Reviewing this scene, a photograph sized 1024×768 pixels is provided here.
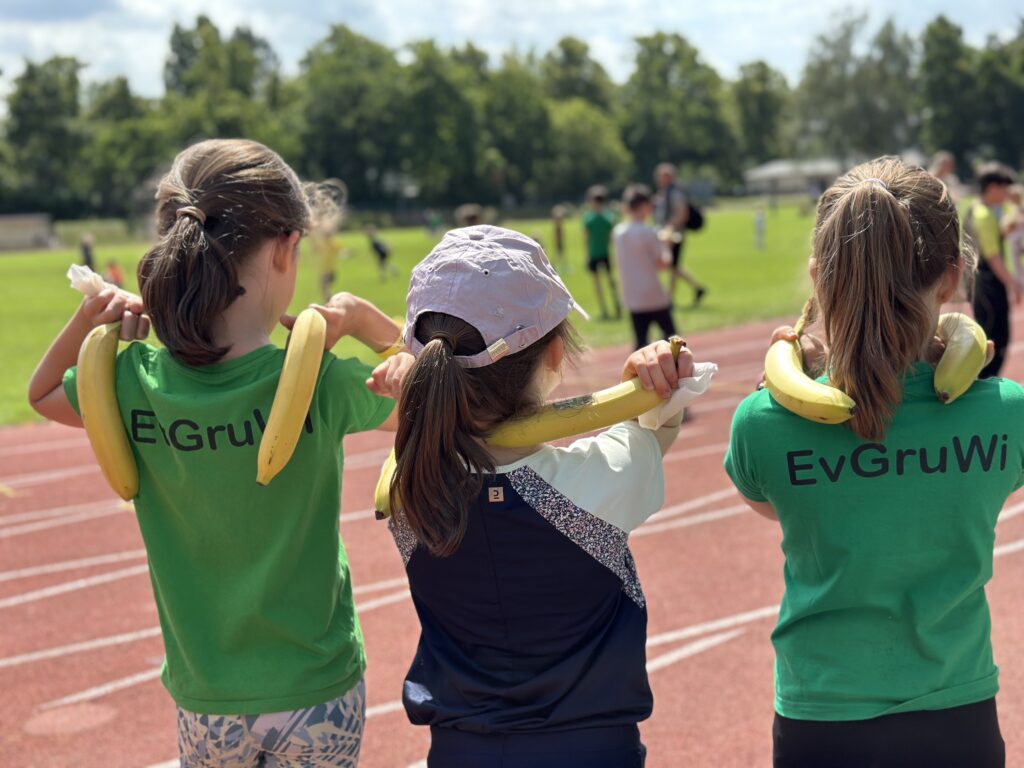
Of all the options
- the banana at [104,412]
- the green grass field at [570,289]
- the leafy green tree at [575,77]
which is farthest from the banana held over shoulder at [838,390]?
the leafy green tree at [575,77]

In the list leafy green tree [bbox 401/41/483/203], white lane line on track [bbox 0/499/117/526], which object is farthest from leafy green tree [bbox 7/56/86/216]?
white lane line on track [bbox 0/499/117/526]

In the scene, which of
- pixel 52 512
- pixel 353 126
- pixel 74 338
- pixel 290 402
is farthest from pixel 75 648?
pixel 353 126

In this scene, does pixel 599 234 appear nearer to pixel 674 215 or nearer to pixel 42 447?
pixel 674 215

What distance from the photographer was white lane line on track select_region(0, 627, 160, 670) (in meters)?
5.21

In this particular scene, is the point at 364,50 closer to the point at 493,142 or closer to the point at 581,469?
the point at 493,142

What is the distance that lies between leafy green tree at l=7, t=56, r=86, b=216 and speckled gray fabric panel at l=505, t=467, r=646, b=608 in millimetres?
91082

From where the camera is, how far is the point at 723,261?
31.0 meters

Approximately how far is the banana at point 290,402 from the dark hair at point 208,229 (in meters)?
0.22

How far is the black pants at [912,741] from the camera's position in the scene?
2.10 m

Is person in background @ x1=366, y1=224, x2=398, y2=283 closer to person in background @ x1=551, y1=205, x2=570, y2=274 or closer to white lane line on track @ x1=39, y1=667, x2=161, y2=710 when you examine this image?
person in background @ x1=551, y1=205, x2=570, y2=274

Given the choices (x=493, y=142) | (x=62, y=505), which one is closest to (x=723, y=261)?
(x=62, y=505)

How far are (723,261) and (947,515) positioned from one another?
29490 millimetres

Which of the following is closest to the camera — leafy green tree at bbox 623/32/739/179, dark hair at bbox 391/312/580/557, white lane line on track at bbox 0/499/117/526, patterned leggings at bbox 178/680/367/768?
dark hair at bbox 391/312/580/557

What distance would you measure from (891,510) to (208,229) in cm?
151
